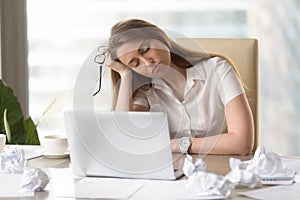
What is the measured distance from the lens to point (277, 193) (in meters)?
1.31

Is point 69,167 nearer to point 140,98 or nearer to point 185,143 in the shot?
point 185,143

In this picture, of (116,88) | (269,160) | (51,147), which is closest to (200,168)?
(269,160)

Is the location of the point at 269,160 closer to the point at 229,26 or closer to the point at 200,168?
the point at 200,168

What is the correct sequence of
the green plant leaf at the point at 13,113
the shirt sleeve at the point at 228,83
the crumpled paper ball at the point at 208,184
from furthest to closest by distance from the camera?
the green plant leaf at the point at 13,113 < the shirt sleeve at the point at 228,83 < the crumpled paper ball at the point at 208,184

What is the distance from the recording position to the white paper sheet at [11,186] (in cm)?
132

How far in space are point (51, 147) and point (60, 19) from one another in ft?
5.98

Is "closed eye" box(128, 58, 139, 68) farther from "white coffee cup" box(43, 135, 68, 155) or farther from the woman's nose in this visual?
"white coffee cup" box(43, 135, 68, 155)

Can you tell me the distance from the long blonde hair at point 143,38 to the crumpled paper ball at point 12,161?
0.46 m

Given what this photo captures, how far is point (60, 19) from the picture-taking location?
3.51 m

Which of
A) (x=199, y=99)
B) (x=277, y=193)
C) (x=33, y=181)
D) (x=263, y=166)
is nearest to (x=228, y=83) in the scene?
(x=199, y=99)

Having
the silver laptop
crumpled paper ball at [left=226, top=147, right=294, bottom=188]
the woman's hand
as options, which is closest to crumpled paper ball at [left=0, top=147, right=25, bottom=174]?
the silver laptop

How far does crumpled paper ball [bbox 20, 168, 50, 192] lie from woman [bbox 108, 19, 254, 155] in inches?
22.0

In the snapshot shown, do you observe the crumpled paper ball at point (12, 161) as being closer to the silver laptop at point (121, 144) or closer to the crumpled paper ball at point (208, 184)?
the silver laptop at point (121, 144)

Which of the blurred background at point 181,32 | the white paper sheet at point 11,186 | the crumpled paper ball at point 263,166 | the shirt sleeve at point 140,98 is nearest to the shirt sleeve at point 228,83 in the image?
the shirt sleeve at point 140,98
